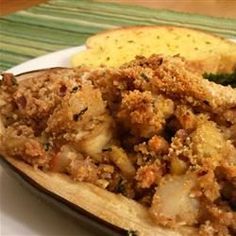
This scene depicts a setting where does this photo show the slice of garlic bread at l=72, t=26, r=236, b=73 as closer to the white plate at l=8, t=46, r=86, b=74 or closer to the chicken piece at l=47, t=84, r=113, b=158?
the white plate at l=8, t=46, r=86, b=74

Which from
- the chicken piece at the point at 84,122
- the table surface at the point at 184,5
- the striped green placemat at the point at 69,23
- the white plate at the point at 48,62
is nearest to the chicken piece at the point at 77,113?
the chicken piece at the point at 84,122

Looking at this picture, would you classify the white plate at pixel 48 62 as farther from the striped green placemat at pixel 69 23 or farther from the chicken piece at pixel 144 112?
the chicken piece at pixel 144 112

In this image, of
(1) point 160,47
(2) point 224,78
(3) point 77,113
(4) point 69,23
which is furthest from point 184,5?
(3) point 77,113

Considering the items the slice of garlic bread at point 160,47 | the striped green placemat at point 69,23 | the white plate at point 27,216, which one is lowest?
the white plate at point 27,216

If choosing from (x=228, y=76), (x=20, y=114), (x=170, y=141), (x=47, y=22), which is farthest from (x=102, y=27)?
(x=170, y=141)

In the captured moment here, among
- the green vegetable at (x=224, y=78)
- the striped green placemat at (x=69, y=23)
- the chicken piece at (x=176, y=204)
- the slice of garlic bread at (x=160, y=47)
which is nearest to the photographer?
the chicken piece at (x=176, y=204)

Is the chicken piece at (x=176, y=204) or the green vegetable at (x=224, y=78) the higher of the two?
the green vegetable at (x=224, y=78)
